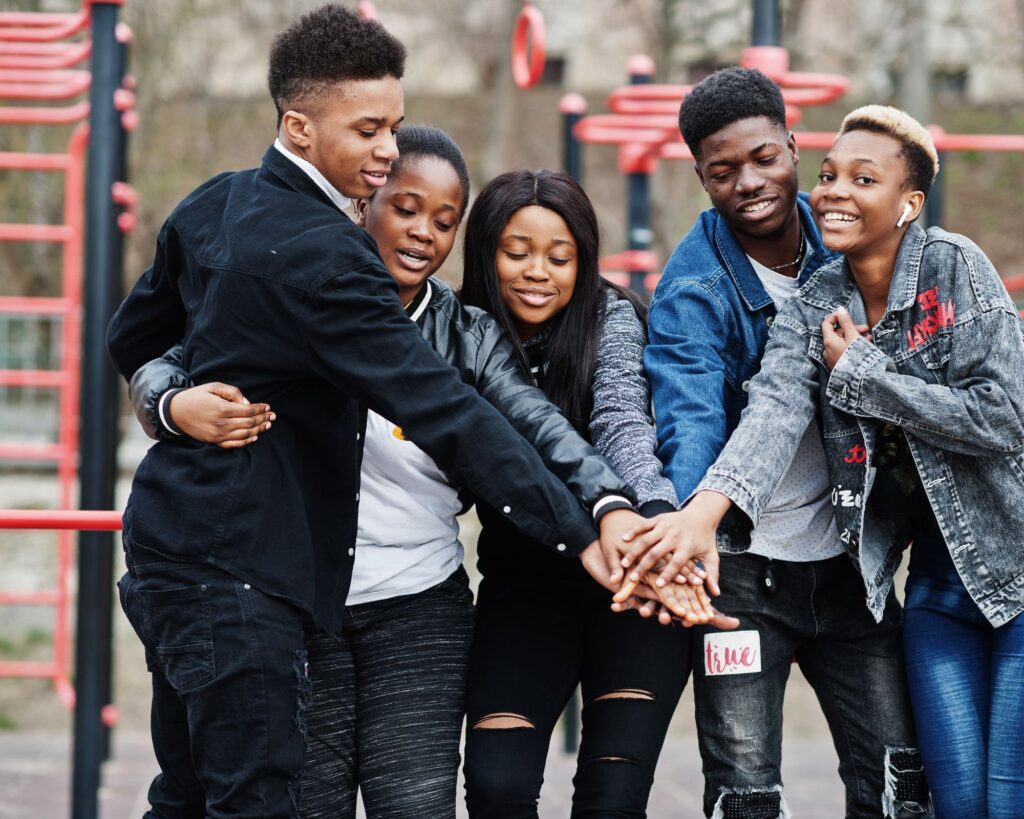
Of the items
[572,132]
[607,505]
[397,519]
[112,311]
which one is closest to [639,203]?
[572,132]

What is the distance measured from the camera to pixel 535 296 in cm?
270

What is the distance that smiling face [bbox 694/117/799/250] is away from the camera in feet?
8.70

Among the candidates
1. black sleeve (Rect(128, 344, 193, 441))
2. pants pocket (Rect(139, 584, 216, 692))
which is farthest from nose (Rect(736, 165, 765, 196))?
pants pocket (Rect(139, 584, 216, 692))

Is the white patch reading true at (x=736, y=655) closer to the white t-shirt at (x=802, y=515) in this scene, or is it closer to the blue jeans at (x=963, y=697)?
the white t-shirt at (x=802, y=515)

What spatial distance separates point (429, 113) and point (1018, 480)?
13.8 m

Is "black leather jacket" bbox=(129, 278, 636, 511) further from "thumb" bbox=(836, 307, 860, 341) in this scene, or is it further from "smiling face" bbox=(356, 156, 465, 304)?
"thumb" bbox=(836, 307, 860, 341)

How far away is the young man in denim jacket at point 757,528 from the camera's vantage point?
8.36ft

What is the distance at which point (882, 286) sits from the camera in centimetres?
257

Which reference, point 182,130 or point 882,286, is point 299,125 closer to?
point 882,286

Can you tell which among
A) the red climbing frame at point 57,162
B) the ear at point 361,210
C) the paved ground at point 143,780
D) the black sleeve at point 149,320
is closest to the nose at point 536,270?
the ear at point 361,210

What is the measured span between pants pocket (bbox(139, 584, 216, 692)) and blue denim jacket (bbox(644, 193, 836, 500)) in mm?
858

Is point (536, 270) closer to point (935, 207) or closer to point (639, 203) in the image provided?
point (639, 203)

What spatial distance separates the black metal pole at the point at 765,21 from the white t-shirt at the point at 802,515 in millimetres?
1842

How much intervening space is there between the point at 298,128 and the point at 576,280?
662mm
